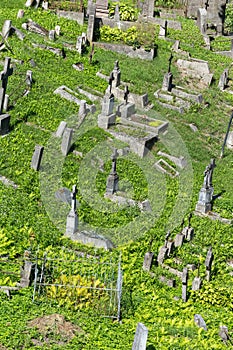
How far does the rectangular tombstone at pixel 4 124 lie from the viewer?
24.7 meters

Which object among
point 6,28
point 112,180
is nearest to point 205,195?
point 112,180

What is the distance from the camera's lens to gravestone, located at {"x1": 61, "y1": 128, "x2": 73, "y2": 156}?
25.2 meters

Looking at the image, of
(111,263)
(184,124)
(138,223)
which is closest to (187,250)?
(138,223)

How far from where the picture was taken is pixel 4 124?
81.6 ft

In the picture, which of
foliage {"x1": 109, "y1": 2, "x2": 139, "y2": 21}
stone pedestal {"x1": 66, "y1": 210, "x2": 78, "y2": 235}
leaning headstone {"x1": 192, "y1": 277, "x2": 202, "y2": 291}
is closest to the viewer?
leaning headstone {"x1": 192, "y1": 277, "x2": 202, "y2": 291}

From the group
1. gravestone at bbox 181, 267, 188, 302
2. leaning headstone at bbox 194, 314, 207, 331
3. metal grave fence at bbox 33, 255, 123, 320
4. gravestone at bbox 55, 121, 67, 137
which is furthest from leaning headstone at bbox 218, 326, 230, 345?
gravestone at bbox 55, 121, 67, 137

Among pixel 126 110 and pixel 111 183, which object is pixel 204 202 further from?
pixel 126 110

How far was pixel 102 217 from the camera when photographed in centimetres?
2270

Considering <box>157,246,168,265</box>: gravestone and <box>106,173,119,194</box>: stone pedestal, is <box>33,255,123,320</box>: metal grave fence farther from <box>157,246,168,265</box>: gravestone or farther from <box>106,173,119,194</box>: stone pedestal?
<box>106,173,119,194</box>: stone pedestal

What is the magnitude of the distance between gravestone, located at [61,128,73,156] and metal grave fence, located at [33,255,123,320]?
6.43 metres

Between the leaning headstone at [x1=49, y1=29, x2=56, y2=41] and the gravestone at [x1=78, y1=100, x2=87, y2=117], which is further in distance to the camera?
the leaning headstone at [x1=49, y1=29, x2=56, y2=41]

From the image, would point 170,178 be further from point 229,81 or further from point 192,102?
point 229,81

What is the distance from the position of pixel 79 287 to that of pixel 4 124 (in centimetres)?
853

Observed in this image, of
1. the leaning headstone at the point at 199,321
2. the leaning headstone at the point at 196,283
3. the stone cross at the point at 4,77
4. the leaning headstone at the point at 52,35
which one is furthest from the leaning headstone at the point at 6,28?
the leaning headstone at the point at 199,321
